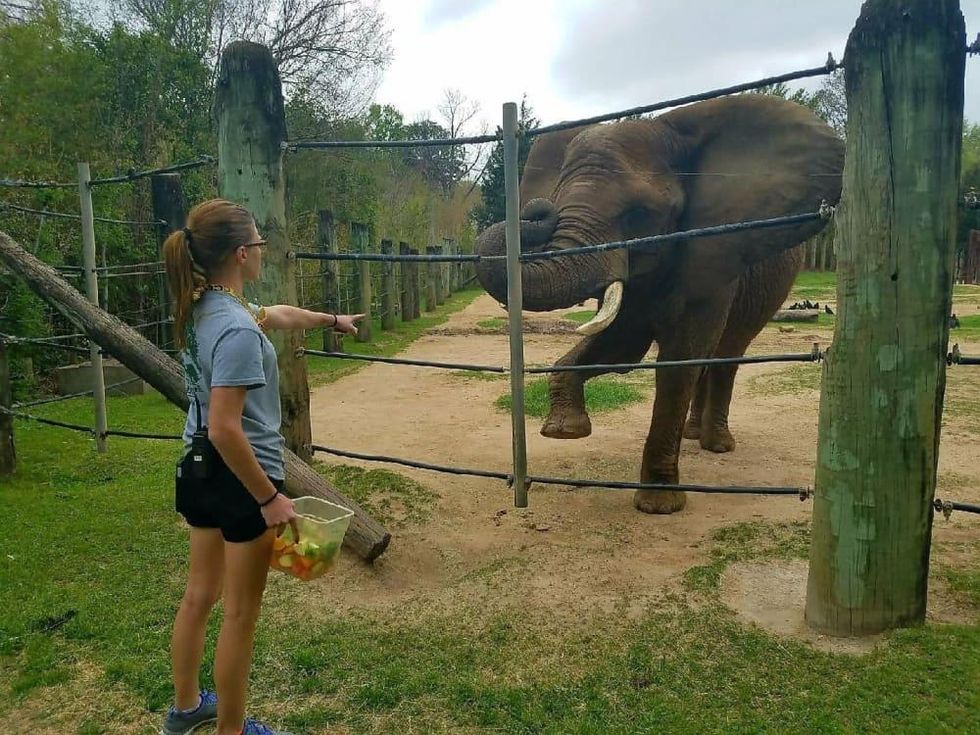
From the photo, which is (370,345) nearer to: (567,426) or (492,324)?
(492,324)

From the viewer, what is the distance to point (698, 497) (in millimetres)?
5043

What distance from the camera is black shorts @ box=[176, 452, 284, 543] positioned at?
2.12 m

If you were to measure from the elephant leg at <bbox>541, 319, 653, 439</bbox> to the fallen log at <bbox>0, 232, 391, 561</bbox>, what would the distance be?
157cm

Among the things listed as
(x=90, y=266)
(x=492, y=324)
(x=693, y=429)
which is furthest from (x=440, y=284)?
(x=90, y=266)

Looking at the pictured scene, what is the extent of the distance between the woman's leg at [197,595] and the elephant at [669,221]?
211 cm

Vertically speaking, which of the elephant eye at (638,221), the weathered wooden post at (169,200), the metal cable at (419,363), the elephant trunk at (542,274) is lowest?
the metal cable at (419,363)

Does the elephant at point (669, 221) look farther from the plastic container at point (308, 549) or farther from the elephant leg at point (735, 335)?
the plastic container at point (308, 549)

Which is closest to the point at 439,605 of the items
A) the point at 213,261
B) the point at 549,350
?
the point at 213,261

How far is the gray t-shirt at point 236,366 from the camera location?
2012 mm

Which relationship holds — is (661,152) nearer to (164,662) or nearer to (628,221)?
(628,221)

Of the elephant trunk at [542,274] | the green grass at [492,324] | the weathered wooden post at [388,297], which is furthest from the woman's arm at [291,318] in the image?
the green grass at [492,324]

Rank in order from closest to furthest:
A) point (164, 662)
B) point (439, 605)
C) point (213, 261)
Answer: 1. point (213, 261)
2. point (164, 662)
3. point (439, 605)

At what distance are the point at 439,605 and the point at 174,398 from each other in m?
1.78

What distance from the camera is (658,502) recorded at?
4.66 m
